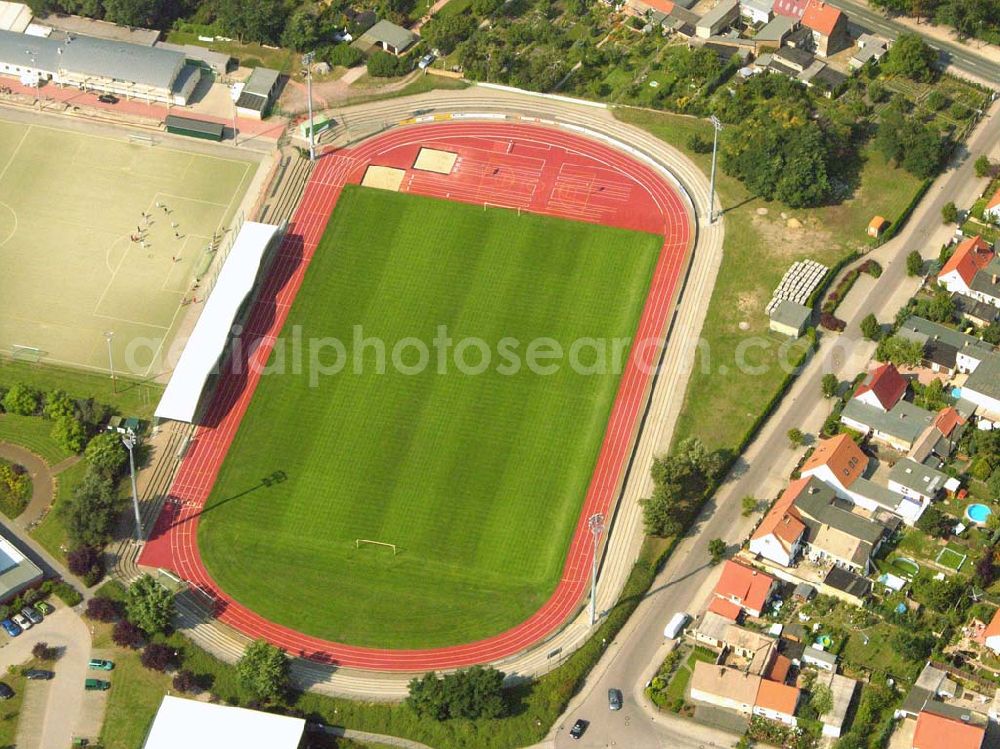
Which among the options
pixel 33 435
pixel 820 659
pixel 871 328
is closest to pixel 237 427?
pixel 33 435

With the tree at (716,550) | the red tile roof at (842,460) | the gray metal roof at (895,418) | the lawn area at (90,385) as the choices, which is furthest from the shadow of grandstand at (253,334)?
the gray metal roof at (895,418)

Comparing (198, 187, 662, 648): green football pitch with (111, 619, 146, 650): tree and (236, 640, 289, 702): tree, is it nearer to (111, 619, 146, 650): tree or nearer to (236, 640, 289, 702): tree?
(236, 640, 289, 702): tree

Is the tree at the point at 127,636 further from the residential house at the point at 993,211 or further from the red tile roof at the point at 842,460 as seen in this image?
the residential house at the point at 993,211

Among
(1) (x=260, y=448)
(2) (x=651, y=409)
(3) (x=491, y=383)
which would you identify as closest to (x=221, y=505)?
(1) (x=260, y=448)

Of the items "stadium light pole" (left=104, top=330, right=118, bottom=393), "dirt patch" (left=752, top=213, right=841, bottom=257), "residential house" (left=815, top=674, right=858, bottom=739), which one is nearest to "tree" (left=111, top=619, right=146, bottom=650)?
"stadium light pole" (left=104, top=330, right=118, bottom=393)

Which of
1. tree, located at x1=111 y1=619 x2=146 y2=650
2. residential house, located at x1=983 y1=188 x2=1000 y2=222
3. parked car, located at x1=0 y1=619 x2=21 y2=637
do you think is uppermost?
residential house, located at x1=983 y1=188 x2=1000 y2=222

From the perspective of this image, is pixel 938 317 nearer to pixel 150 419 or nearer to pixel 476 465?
pixel 476 465

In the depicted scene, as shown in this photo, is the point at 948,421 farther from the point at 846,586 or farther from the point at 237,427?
the point at 237,427

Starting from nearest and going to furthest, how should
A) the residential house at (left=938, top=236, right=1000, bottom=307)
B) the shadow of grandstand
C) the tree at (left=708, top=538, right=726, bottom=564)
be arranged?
the tree at (left=708, top=538, right=726, bottom=564) → the shadow of grandstand → the residential house at (left=938, top=236, right=1000, bottom=307)
